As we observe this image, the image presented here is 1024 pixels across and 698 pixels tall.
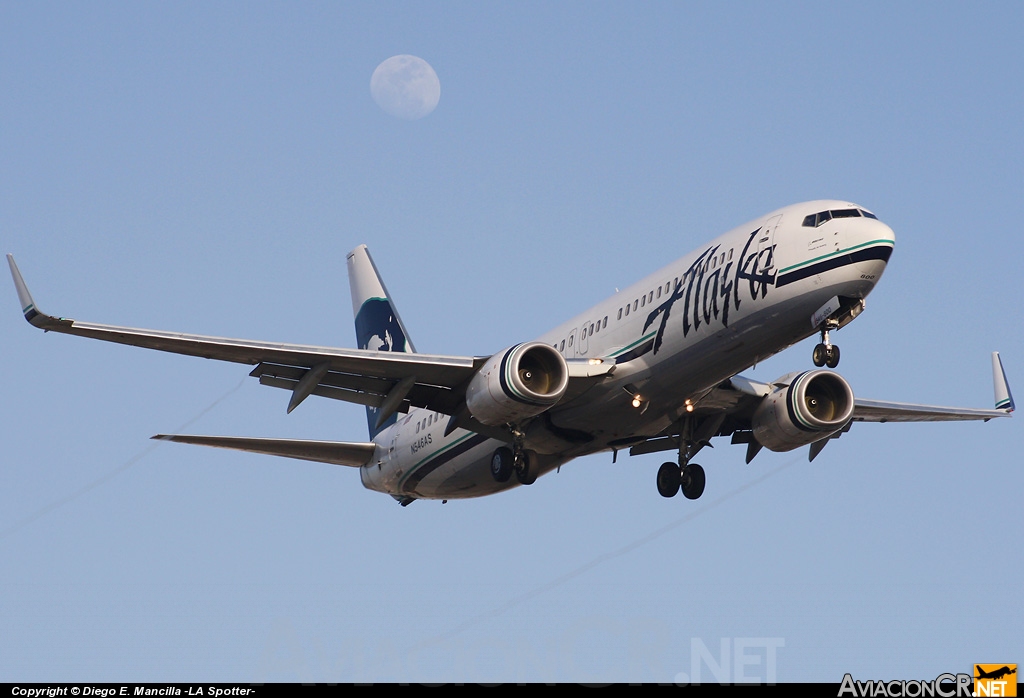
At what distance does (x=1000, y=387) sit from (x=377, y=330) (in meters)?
20.4

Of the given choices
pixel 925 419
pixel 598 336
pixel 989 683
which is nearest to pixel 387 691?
pixel 989 683

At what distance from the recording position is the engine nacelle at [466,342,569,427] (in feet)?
105

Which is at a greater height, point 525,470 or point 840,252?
point 840,252

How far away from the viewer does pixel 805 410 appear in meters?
35.7

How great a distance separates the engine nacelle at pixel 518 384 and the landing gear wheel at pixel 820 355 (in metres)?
5.77

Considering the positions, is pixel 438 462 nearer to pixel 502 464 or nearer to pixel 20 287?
pixel 502 464

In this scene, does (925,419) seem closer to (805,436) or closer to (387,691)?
(805,436)

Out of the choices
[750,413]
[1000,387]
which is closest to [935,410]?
[1000,387]

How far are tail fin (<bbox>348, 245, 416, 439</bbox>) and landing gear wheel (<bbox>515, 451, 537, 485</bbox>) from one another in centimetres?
915

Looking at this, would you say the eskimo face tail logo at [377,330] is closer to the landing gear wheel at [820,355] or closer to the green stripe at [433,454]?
the green stripe at [433,454]

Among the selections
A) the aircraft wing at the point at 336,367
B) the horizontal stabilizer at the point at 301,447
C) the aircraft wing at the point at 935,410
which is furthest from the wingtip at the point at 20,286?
the aircraft wing at the point at 935,410

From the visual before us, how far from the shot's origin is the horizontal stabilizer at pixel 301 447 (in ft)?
116

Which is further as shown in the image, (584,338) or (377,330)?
(377,330)

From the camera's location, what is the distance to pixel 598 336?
34094 mm
